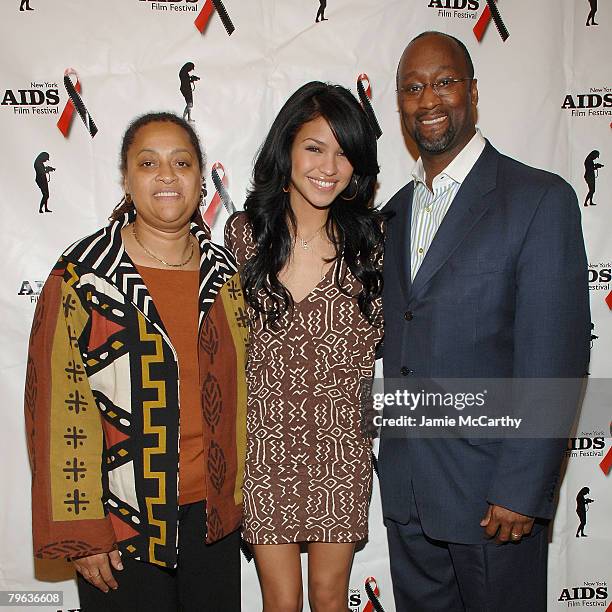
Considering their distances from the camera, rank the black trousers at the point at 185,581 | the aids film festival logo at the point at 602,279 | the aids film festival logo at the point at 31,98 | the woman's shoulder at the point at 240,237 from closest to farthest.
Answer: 1. the black trousers at the point at 185,581
2. the woman's shoulder at the point at 240,237
3. the aids film festival logo at the point at 31,98
4. the aids film festival logo at the point at 602,279

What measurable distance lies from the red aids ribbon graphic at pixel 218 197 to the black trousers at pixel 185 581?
119cm

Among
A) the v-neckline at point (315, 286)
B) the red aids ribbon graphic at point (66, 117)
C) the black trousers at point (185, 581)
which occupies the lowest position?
the black trousers at point (185, 581)

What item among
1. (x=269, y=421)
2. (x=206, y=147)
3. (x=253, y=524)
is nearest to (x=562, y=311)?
(x=269, y=421)

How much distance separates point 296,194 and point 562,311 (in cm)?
89

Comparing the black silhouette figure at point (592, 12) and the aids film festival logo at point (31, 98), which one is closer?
the aids film festival logo at point (31, 98)

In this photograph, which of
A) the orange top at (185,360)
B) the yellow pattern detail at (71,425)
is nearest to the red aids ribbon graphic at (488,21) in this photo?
the orange top at (185,360)

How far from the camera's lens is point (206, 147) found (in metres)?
2.55

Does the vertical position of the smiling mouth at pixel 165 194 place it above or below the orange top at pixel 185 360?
above

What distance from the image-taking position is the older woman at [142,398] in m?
1.71

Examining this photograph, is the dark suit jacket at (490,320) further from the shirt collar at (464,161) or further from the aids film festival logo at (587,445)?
the aids film festival logo at (587,445)

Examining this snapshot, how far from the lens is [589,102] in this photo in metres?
2.61

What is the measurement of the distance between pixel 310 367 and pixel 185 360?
37 cm

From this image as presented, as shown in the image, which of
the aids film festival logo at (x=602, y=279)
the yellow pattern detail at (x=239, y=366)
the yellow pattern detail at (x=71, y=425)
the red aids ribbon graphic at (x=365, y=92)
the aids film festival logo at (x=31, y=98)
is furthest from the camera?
the aids film festival logo at (x=602, y=279)

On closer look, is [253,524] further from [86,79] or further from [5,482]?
[86,79]
